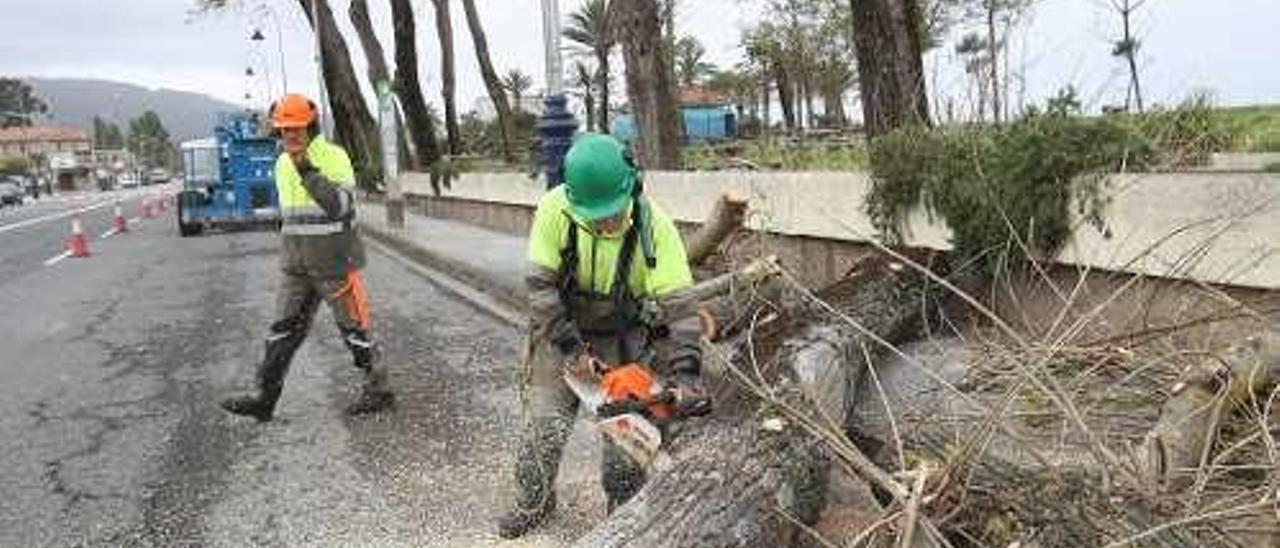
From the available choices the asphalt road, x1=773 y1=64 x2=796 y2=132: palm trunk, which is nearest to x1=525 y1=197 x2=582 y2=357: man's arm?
the asphalt road

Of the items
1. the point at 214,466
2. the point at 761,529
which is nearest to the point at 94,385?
the point at 214,466

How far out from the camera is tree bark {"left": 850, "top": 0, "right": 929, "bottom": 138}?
12.0 m

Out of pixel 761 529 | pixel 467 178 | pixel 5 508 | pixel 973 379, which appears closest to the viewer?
pixel 761 529

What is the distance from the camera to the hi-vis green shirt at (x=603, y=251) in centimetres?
546

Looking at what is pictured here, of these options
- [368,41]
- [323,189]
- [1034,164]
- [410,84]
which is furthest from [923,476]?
[368,41]

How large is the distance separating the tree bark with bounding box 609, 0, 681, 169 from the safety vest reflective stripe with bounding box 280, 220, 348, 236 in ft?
22.2

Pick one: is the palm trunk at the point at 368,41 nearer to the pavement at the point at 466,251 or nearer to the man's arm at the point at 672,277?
the pavement at the point at 466,251

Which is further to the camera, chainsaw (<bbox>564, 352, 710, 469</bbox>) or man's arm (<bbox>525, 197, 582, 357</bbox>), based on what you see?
man's arm (<bbox>525, 197, 582, 357</bbox>)

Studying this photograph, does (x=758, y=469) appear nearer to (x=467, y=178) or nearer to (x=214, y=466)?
(x=214, y=466)

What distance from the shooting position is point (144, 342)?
12.0 metres

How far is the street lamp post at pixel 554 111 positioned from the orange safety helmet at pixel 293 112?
5.98 meters

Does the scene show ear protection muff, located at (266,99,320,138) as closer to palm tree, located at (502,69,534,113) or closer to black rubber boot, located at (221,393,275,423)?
black rubber boot, located at (221,393,275,423)

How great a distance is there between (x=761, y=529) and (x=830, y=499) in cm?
84

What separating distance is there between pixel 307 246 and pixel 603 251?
308cm
